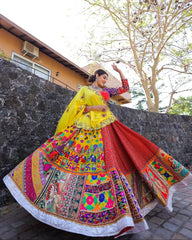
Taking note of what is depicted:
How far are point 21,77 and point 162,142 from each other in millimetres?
5027

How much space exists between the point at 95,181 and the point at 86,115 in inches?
32.0

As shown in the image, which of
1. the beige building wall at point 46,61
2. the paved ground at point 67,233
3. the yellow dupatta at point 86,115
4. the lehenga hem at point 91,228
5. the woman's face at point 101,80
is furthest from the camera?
the beige building wall at point 46,61

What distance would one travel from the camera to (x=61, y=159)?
5.54 feet

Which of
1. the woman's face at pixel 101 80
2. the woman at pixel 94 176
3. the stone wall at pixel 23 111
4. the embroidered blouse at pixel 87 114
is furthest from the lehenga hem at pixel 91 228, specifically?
the woman's face at pixel 101 80

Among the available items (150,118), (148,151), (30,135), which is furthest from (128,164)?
(150,118)

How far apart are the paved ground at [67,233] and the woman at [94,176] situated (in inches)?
7.3

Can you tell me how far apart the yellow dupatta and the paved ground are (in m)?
1.06

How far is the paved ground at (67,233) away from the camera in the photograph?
1.46 m

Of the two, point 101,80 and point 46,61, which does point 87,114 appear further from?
point 46,61

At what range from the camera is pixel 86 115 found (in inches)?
78.7

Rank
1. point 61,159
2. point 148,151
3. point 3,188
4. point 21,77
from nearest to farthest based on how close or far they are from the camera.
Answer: point 61,159, point 148,151, point 3,188, point 21,77

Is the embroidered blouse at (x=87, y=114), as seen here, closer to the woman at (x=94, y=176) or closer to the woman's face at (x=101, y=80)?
the woman at (x=94, y=176)

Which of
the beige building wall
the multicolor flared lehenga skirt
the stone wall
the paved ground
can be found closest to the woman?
the multicolor flared lehenga skirt

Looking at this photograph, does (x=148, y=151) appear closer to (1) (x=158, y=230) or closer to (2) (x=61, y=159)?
(1) (x=158, y=230)
